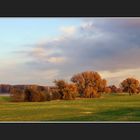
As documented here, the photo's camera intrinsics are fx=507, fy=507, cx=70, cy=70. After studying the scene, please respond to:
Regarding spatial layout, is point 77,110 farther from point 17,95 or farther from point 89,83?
point 17,95

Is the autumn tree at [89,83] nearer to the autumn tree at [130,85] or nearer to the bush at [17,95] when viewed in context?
the autumn tree at [130,85]

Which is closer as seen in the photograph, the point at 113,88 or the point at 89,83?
the point at 113,88

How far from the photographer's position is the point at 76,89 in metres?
7.30

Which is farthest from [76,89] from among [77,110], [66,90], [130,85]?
[130,85]

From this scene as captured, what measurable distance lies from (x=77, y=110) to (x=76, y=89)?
308 mm

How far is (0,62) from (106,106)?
5.36 feet

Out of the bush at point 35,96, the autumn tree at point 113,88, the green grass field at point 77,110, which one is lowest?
the green grass field at point 77,110

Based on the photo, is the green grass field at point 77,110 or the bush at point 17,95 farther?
the bush at point 17,95

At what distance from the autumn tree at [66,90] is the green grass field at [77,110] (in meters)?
0.08

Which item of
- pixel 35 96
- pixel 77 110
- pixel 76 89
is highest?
pixel 76 89

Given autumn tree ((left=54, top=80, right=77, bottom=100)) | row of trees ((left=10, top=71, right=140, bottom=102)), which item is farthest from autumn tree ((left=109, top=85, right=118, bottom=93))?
autumn tree ((left=54, top=80, right=77, bottom=100))

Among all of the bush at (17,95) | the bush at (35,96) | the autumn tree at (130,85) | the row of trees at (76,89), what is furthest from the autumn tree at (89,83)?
the bush at (17,95)

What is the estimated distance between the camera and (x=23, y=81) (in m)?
7.17

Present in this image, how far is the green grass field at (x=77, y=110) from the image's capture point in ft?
23.5
